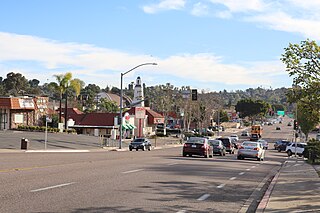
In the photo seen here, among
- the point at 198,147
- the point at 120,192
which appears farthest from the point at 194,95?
the point at 120,192

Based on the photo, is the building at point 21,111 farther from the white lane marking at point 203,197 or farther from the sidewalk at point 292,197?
the white lane marking at point 203,197

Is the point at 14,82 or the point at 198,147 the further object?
the point at 14,82

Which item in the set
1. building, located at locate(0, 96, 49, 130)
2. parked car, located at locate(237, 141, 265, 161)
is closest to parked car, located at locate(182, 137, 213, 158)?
parked car, located at locate(237, 141, 265, 161)

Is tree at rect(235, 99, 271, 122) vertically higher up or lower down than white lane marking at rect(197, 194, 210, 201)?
higher up

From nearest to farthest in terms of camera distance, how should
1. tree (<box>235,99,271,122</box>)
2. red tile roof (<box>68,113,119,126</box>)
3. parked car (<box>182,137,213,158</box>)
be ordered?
parked car (<box>182,137,213,158</box>) < red tile roof (<box>68,113,119,126</box>) < tree (<box>235,99,271,122</box>)

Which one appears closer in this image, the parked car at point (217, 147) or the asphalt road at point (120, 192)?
the asphalt road at point (120, 192)

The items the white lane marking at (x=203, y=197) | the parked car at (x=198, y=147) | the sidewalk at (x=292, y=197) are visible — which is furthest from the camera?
the parked car at (x=198, y=147)

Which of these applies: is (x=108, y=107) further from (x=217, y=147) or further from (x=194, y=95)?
(x=217, y=147)

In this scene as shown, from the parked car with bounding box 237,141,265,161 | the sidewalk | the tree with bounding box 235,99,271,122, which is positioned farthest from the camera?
the tree with bounding box 235,99,271,122

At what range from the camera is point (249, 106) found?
17050 centimetres

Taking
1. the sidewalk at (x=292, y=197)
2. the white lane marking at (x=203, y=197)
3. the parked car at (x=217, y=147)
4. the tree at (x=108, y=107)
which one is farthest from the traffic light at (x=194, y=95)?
the tree at (x=108, y=107)

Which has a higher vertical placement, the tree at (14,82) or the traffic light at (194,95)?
the tree at (14,82)

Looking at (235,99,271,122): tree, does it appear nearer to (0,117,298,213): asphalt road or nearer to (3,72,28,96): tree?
(3,72,28,96): tree

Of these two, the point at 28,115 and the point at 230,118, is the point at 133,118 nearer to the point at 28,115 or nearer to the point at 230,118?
the point at 28,115
